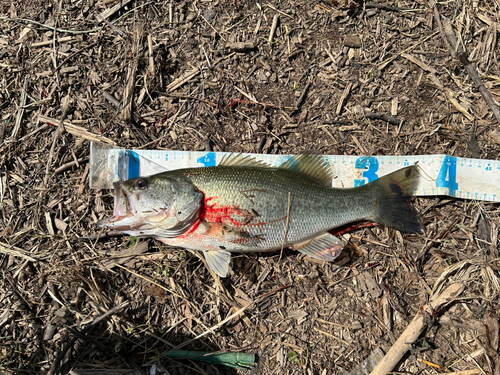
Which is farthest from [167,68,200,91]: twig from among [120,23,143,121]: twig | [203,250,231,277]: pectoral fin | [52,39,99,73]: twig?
[203,250,231,277]: pectoral fin

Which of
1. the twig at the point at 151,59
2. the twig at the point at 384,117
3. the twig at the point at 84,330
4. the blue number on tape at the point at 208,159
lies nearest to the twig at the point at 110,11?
the twig at the point at 151,59

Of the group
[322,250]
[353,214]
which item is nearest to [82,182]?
[322,250]

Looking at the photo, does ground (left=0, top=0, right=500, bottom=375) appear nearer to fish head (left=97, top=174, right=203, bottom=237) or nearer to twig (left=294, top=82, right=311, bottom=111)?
twig (left=294, top=82, right=311, bottom=111)

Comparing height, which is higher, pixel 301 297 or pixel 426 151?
pixel 426 151

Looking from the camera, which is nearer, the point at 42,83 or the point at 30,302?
the point at 30,302

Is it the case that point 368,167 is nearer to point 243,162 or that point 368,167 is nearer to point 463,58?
point 243,162

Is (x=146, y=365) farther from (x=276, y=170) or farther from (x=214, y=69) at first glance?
(x=214, y=69)

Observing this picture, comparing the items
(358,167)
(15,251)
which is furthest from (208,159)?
(15,251)
